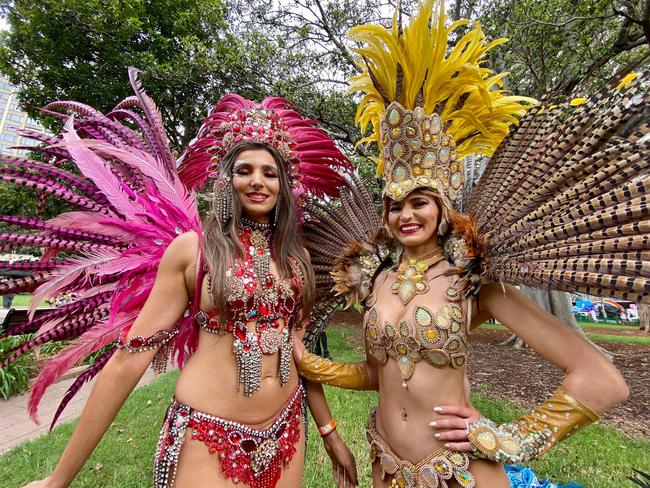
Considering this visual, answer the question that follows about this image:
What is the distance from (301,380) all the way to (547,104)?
1820 mm

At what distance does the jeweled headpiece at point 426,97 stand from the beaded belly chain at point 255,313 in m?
0.71

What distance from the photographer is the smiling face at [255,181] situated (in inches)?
71.4

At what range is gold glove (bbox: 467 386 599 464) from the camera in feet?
4.41

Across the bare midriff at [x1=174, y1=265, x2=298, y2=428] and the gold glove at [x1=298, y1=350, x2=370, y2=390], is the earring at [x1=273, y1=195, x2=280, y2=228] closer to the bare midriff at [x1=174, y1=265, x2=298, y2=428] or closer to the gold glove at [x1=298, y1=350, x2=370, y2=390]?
the bare midriff at [x1=174, y1=265, x2=298, y2=428]

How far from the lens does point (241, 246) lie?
181 cm

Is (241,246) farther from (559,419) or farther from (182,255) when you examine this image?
(559,419)

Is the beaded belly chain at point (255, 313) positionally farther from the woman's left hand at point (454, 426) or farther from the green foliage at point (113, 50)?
the green foliage at point (113, 50)

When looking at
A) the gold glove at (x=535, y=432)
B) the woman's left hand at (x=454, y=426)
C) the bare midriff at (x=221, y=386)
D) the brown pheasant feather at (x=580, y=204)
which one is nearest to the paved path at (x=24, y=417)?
the bare midriff at (x=221, y=386)

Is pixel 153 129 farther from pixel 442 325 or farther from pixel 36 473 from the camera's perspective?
pixel 36 473

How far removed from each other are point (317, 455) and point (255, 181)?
3365 millimetres

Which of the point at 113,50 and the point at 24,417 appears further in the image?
the point at 113,50

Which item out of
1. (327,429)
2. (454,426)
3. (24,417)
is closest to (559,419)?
(454,426)

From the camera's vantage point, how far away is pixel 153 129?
238cm

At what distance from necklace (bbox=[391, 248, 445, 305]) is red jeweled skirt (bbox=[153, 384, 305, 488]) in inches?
34.2
